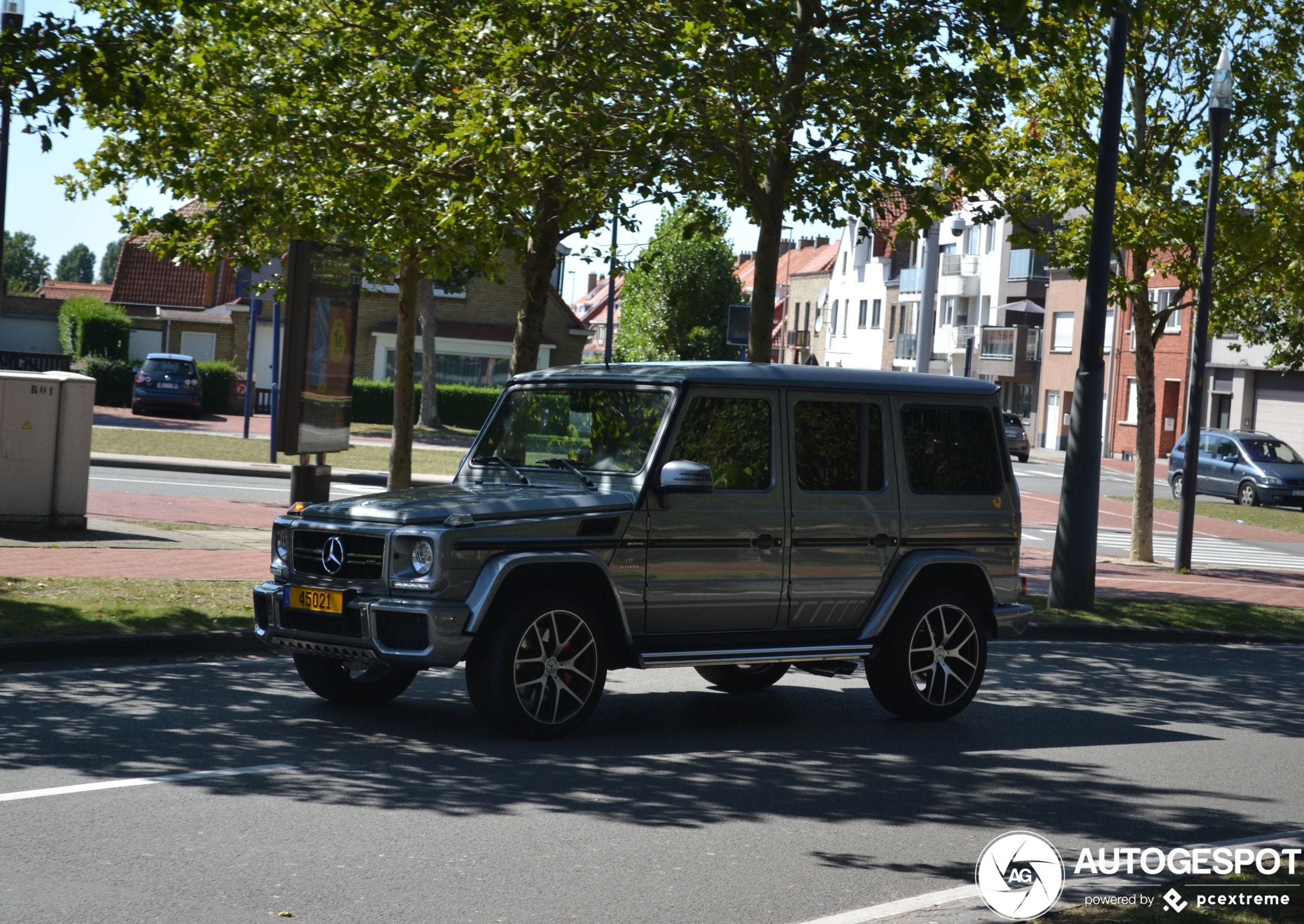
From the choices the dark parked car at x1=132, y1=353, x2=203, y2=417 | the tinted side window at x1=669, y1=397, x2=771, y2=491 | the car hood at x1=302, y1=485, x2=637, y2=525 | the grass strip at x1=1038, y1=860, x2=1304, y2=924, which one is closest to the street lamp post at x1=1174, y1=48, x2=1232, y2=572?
the tinted side window at x1=669, y1=397, x2=771, y2=491

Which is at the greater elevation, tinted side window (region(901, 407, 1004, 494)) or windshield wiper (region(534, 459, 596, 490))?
tinted side window (region(901, 407, 1004, 494))

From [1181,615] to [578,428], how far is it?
8756mm

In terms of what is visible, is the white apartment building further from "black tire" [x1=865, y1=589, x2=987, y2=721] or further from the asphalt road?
the asphalt road

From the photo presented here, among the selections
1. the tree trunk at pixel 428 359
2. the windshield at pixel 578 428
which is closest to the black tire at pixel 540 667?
the windshield at pixel 578 428

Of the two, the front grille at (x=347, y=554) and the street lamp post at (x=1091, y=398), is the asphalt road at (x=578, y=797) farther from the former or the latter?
the street lamp post at (x=1091, y=398)

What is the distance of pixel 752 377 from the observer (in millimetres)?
8578

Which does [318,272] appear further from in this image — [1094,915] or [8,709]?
[1094,915]

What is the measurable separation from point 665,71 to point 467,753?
7677 millimetres

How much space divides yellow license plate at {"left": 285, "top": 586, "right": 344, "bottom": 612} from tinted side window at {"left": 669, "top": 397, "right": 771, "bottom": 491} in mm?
1896

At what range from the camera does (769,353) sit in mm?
14508

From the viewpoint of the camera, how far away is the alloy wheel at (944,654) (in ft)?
29.9

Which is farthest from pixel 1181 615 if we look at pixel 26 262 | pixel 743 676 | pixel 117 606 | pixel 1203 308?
pixel 26 262

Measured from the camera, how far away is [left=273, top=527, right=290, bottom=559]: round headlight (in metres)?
8.11

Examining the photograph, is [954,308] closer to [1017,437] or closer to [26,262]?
[1017,437]
